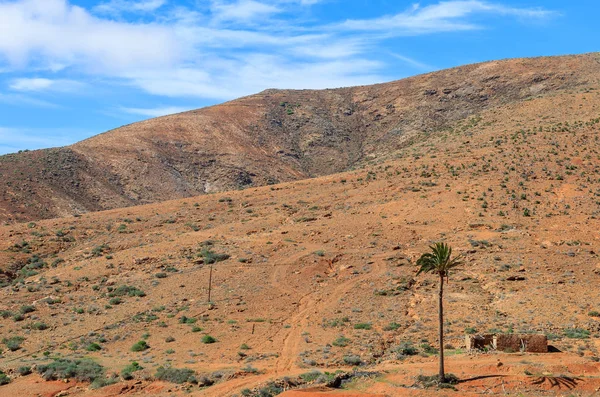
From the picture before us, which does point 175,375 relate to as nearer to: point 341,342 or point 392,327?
point 341,342

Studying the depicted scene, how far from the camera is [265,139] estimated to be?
9188cm

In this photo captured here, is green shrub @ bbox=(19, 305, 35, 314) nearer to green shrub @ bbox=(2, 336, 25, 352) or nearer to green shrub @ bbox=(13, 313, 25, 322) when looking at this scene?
green shrub @ bbox=(13, 313, 25, 322)

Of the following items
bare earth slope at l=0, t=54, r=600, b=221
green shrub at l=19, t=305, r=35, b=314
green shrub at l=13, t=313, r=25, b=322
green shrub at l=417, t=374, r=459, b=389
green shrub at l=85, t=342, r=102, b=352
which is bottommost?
green shrub at l=85, t=342, r=102, b=352

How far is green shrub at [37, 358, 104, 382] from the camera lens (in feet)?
81.0

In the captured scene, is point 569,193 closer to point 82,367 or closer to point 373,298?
point 373,298

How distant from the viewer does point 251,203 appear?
2160 inches

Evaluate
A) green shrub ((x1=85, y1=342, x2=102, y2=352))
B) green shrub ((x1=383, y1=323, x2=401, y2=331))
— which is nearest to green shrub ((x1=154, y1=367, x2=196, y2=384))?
green shrub ((x1=85, y1=342, x2=102, y2=352))

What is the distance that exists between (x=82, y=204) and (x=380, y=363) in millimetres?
48956

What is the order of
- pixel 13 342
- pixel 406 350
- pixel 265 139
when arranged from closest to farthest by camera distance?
pixel 406 350 < pixel 13 342 < pixel 265 139

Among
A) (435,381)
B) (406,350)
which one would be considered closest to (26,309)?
(406,350)

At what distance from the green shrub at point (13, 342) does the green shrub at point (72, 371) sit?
5.40 metres

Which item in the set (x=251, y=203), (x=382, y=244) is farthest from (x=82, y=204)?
(x=382, y=244)

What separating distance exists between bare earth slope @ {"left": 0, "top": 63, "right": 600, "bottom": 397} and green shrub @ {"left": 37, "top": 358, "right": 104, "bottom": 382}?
0.55m

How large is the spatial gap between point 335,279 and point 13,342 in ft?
57.9
